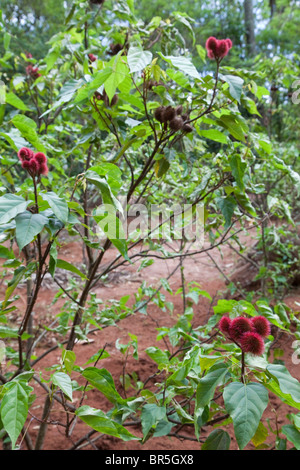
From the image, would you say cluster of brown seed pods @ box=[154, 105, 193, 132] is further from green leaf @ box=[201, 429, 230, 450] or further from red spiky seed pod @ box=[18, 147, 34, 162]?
green leaf @ box=[201, 429, 230, 450]

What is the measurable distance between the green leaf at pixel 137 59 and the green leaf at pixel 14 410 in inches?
28.1

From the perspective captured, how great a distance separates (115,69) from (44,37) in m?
9.58

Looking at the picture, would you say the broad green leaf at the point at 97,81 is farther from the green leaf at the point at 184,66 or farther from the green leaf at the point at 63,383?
the green leaf at the point at 63,383

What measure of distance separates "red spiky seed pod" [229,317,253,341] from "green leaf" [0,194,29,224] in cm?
48

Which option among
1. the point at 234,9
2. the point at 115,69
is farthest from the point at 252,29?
the point at 115,69

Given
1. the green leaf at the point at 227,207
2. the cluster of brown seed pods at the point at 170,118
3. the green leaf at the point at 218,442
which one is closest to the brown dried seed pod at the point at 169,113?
the cluster of brown seed pods at the point at 170,118

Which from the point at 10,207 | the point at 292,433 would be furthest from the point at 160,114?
the point at 292,433

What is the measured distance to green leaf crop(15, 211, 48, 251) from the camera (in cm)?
62

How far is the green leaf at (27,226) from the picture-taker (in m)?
0.62

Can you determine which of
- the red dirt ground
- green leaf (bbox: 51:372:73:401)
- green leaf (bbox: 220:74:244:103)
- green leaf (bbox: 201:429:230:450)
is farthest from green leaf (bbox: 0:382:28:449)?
green leaf (bbox: 220:74:244:103)

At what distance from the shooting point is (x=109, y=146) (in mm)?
1962

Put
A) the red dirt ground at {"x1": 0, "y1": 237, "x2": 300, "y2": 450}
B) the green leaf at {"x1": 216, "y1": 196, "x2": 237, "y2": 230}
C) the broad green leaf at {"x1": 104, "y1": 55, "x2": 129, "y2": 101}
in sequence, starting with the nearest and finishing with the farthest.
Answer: the broad green leaf at {"x1": 104, "y1": 55, "x2": 129, "y2": 101} < the green leaf at {"x1": 216, "y1": 196, "x2": 237, "y2": 230} < the red dirt ground at {"x1": 0, "y1": 237, "x2": 300, "y2": 450}

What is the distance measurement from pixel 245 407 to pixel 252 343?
0.12 m
